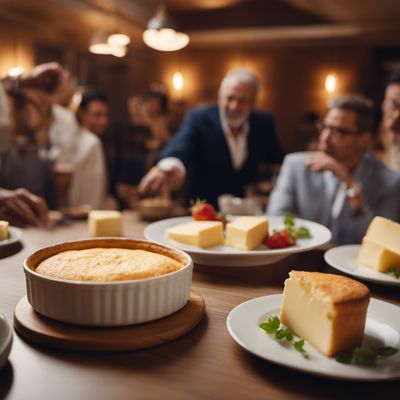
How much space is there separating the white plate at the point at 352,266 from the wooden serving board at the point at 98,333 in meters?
0.50

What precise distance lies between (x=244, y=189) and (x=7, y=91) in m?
1.93

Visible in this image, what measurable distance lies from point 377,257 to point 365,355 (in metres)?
0.58

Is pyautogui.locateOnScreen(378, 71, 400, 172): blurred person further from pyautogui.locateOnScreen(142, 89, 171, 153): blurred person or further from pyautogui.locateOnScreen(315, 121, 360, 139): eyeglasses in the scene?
pyautogui.locateOnScreen(142, 89, 171, 153): blurred person

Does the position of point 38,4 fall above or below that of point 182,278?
above

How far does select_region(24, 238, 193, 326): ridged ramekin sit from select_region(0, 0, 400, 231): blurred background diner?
2881 millimetres

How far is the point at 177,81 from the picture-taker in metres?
9.71

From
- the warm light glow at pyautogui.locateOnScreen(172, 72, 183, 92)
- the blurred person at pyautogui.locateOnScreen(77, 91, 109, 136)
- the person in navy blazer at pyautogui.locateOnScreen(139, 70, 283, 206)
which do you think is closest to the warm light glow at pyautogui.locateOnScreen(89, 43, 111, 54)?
the blurred person at pyautogui.locateOnScreen(77, 91, 109, 136)

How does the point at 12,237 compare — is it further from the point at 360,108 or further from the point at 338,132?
the point at 360,108

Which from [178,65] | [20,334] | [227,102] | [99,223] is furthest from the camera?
[178,65]

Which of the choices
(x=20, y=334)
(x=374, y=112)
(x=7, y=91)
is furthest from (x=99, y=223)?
(x=374, y=112)

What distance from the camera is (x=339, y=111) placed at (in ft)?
8.00

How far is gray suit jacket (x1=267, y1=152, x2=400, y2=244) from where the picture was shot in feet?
7.53

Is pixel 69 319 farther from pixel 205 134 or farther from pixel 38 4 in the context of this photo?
pixel 38 4

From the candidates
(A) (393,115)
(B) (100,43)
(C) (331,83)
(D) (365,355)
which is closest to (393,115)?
(A) (393,115)
